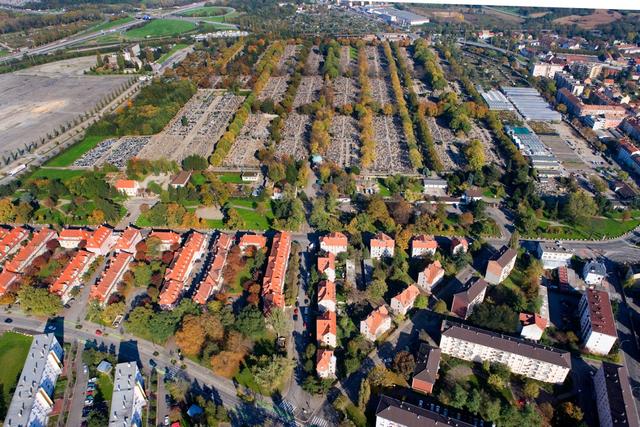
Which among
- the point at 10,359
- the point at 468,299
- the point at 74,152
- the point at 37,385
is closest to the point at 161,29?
the point at 74,152

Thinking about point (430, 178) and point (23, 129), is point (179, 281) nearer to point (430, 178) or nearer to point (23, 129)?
point (430, 178)

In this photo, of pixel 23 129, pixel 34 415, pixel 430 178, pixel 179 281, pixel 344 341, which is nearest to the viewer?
pixel 34 415

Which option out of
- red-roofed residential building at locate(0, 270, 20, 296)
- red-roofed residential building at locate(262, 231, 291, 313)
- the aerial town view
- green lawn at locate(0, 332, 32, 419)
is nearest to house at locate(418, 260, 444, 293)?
the aerial town view

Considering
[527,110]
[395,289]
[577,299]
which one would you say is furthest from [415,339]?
[527,110]

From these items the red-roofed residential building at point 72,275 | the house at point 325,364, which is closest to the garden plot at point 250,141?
the red-roofed residential building at point 72,275

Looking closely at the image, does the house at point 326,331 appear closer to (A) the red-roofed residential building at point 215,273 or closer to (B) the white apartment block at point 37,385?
(A) the red-roofed residential building at point 215,273

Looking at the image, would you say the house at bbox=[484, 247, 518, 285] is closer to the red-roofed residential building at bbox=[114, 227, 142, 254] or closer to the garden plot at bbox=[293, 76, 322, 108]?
the red-roofed residential building at bbox=[114, 227, 142, 254]

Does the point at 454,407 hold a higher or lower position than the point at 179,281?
lower
